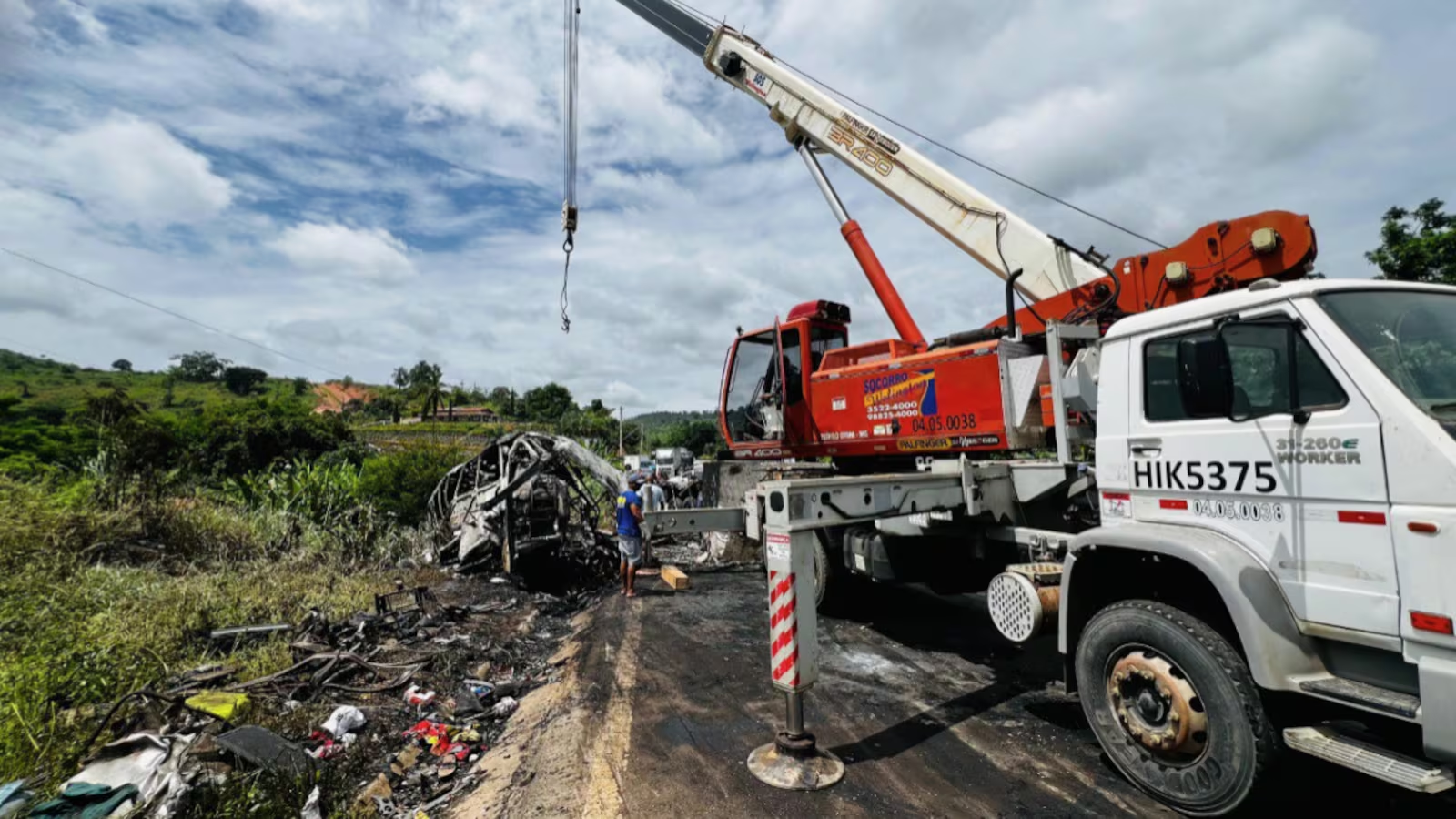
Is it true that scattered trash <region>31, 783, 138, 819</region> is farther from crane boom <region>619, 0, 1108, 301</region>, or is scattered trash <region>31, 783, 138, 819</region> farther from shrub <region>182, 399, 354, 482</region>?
shrub <region>182, 399, 354, 482</region>

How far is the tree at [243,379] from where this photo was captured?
2758 inches

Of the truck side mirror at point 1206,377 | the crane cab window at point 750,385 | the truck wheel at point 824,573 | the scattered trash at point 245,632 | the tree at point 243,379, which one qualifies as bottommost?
the scattered trash at point 245,632

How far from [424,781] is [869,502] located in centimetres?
343

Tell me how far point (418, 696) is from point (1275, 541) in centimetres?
587

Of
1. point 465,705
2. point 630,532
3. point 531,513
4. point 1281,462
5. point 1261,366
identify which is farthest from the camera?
point 531,513

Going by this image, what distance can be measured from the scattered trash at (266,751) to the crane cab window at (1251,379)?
5420 mm

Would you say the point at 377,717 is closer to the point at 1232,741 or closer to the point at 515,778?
the point at 515,778

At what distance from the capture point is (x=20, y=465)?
1177 centimetres

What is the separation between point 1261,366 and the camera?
10.7 ft

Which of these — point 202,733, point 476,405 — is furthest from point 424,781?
point 476,405

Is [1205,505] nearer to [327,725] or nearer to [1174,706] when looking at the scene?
[1174,706]

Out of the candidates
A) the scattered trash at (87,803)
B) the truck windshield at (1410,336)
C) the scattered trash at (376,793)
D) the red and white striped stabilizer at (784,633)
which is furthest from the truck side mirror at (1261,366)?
the scattered trash at (87,803)

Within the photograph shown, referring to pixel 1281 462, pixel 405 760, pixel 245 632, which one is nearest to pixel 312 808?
pixel 405 760

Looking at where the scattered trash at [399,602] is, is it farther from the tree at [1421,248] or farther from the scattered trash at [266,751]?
the tree at [1421,248]
